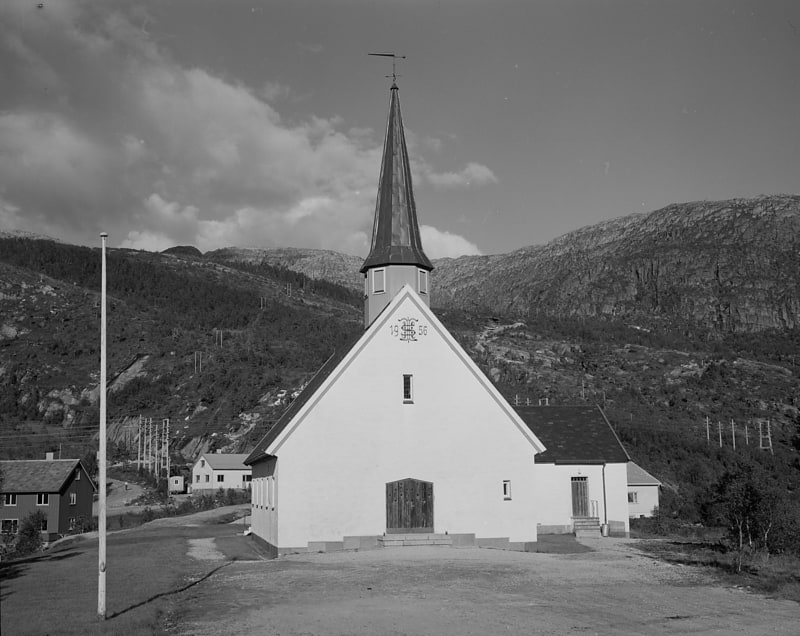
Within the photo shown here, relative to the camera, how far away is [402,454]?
95.1 ft

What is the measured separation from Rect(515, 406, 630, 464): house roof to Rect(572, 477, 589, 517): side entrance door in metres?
1.04

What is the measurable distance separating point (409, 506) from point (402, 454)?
1.77m

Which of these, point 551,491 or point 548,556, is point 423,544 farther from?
point 551,491

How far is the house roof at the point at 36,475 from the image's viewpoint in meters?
65.8

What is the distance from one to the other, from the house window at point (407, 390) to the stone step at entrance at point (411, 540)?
4535 mm

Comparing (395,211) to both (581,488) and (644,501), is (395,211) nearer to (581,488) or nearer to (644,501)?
(581,488)

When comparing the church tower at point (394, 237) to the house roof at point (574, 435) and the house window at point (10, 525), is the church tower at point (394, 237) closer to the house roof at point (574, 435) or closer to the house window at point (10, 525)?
the house roof at point (574, 435)

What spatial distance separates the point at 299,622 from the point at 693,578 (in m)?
11.1

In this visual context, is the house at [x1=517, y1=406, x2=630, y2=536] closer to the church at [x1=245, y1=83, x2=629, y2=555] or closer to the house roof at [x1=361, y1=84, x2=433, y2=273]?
the church at [x1=245, y1=83, x2=629, y2=555]

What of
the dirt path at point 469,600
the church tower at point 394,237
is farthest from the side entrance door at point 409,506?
the church tower at point 394,237

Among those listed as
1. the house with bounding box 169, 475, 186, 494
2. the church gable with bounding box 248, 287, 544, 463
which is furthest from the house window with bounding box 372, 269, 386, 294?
the house with bounding box 169, 475, 186, 494

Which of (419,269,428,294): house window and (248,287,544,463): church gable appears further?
(419,269,428,294): house window

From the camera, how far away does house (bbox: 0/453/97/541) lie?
65188 millimetres

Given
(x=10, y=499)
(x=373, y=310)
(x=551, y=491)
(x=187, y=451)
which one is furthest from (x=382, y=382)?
(x=187, y=451)
